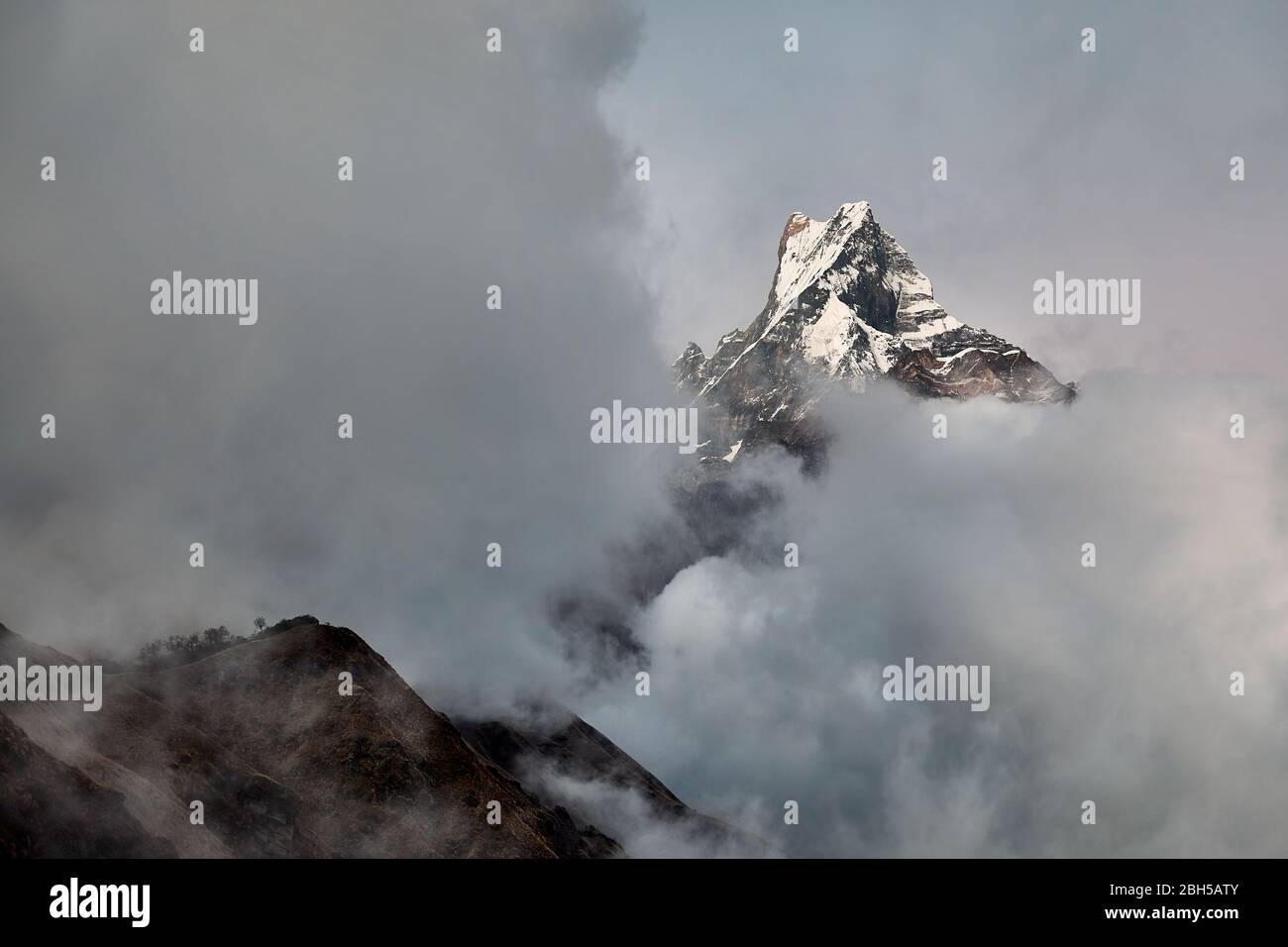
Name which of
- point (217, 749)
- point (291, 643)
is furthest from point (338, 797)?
point (291, 643)

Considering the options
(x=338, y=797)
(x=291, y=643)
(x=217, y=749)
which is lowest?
(x=338, y=797)

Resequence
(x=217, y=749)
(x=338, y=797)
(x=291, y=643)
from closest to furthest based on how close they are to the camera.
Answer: (x=217, y=749), (x=338, y=797), (x=291, y=643)
